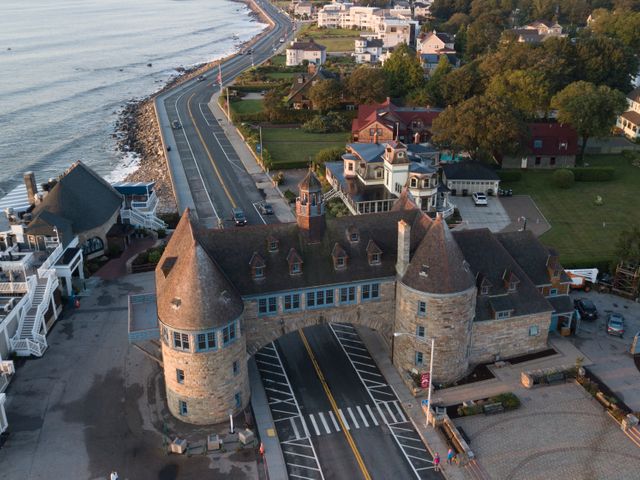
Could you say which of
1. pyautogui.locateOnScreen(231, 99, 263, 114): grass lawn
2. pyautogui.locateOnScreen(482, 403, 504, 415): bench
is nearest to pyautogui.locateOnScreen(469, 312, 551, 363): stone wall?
pyautogui.locateOnScreen(482, 403, 504, 415): bench

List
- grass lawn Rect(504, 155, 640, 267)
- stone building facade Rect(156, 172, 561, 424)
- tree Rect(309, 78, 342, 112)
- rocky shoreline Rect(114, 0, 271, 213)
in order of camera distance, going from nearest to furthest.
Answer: stone building facade Rect(156, 172, 561, 424)
grass lawn Rect(504, 155, 640, 267)
rocky shoreline Rect(114, 0, 271, 213)
tree Rect(309, 78, 342, 112)

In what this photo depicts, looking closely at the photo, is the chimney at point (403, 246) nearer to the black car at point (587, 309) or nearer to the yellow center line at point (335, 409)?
the yellow center line at point (335, 409)

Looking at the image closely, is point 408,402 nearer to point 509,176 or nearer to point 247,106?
point 509,176

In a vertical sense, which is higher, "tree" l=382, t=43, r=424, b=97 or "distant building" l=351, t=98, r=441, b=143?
"tree" l=382, t=43, r=424, b=97

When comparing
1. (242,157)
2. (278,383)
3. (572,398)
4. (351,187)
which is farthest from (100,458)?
(242,157)

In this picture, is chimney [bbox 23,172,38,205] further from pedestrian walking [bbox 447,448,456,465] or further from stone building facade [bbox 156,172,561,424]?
pedestrian walking [bbox 447,448,456,465]
